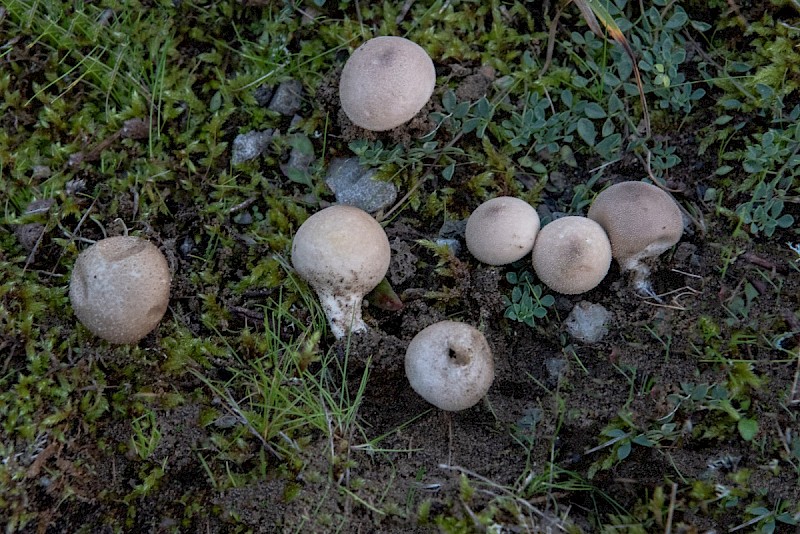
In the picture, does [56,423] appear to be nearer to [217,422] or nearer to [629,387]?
[217,422]

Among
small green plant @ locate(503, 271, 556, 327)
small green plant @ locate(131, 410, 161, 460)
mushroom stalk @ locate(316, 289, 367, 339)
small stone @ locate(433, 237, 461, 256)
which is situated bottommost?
small green plant @ locate(131, 410, 161, 460)

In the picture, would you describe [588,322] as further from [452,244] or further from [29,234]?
[29,234]

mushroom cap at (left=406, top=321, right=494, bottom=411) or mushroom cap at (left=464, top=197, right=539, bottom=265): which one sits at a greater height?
mushroom cap at (left=464, top=197, right=539, bottom=265)

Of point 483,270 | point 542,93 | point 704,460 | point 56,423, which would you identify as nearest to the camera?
point 704,460

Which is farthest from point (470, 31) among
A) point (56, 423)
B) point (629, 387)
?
point (56, 423)

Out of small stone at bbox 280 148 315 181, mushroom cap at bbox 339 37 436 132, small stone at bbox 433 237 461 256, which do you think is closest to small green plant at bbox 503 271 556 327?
small stone at bbox 433 237 461 256

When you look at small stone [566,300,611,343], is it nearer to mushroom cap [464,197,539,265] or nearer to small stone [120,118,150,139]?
mushroom cap [464,197,539,265]

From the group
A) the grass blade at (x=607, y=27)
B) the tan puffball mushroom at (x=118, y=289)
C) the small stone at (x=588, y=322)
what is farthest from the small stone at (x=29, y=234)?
the grass blade at (x=607, y=27)
